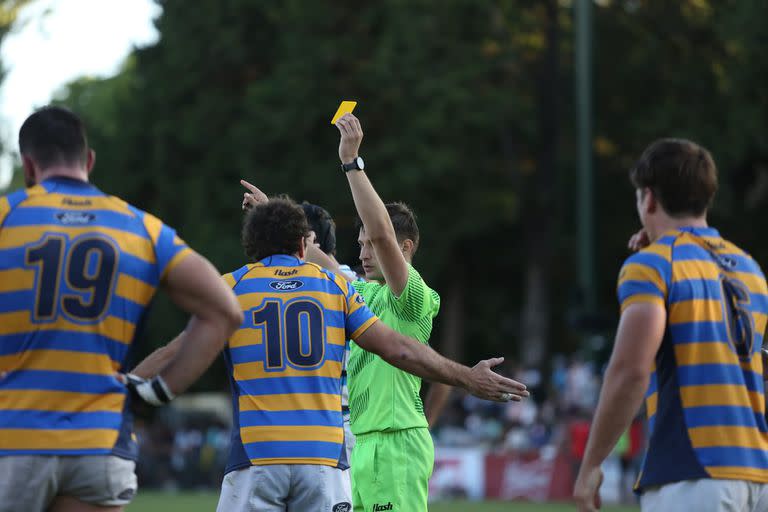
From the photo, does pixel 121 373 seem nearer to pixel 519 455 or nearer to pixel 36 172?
pixel 36 172

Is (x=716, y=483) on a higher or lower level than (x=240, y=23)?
lower

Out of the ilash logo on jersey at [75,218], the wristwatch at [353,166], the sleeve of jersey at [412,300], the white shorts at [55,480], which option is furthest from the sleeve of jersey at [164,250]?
the sleeve of jersey at [412,300]

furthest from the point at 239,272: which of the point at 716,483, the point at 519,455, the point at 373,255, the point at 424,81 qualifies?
the point at 424,81

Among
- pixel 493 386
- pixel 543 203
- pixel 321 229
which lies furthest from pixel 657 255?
pixel 543 203

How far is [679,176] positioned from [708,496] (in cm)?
116

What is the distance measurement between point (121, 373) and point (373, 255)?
2986 millimetres

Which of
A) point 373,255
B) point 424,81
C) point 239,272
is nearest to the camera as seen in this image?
point 239,272

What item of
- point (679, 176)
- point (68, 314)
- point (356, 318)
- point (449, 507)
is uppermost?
point (679, 176)

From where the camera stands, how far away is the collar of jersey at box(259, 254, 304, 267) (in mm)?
6344

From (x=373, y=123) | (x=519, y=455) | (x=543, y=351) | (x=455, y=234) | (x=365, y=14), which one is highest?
(x=365, y=14)

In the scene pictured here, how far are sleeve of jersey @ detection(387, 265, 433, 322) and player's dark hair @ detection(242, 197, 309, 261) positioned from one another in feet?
2.78

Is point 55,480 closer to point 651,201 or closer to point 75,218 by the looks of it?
point 75,218

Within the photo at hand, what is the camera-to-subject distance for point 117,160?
37531 mm

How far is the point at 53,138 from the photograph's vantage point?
4770mm
